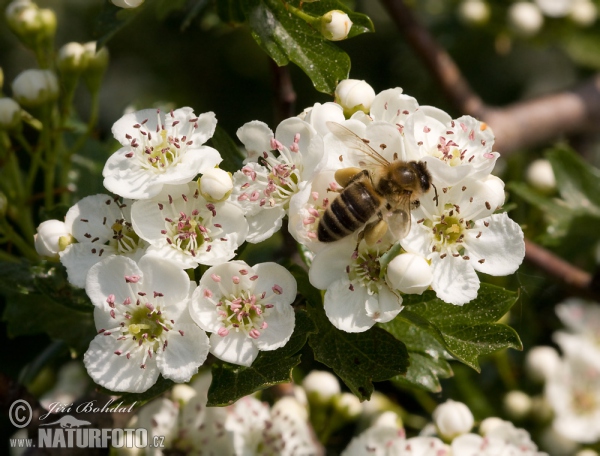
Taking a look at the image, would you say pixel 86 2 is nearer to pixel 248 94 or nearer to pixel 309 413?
pixel 248 94

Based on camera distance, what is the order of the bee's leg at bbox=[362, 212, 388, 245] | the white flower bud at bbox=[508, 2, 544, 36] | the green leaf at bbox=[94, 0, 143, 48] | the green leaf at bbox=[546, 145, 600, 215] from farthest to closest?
1. the white flower bud at bbox=[508, 2, 544, 36]
2. the green leaf at bbox=[546, 145, 600, 215]
3. the green leaf at bbox=[94, 0, 143, 48]
4. the bee's leg at bbox=[362, 212, 388, 245]

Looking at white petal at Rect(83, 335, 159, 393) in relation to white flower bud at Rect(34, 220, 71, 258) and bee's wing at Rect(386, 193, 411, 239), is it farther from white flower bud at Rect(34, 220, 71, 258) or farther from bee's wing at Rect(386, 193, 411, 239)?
bee's wing at Rect(386, 193, 411, 239)

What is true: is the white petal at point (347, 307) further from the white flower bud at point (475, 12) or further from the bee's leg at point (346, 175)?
the white flower bud at point (475, 12)

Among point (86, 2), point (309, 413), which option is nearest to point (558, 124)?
point (309, 413)

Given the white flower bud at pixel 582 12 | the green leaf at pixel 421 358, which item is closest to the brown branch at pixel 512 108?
the white flower bud at pixel 582 12

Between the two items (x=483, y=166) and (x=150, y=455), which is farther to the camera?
(x=150, y=455)

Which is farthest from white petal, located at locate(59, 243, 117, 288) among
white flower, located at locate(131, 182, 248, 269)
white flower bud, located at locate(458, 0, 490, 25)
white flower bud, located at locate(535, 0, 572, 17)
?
white flower bud, located at locate(535, 0, 572, 17)
